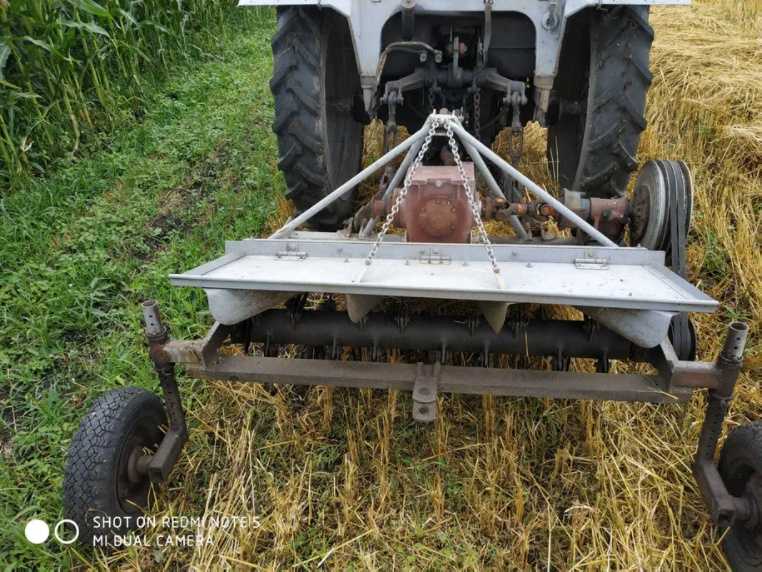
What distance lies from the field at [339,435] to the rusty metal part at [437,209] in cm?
70

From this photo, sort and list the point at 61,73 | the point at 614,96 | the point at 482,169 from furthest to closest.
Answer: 1. the point at 61,73
2. the point at 614,96
3. the point at 482,169

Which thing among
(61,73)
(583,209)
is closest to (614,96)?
(583,209)

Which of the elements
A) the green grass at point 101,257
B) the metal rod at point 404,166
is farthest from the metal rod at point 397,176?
the green grass at point 101,257

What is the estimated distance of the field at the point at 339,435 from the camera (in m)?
1.87

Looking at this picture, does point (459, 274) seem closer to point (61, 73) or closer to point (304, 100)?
point (304, 100)

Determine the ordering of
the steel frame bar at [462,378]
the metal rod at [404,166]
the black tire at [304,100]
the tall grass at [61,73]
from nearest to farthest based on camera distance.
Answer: the steel frame bar at [462,378] → the metal rod at [404,166] → the black tire at [304,100] → the tall grass at [61,73]

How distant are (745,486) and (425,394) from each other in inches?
42.0

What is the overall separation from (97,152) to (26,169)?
23.6 inches

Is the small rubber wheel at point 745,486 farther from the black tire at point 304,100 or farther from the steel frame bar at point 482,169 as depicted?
the black tire at point 304,100

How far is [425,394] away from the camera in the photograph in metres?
1.75

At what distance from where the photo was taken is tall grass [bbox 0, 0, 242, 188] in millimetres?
3787

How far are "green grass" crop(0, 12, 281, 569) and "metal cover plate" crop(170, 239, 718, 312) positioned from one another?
1.04 meters

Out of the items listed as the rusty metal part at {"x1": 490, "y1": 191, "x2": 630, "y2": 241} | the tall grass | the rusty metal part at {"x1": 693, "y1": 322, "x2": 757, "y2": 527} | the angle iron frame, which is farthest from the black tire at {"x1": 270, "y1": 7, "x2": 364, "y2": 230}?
the tall grass

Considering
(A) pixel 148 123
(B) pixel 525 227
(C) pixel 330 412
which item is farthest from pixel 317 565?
(A) pixel 148 123
